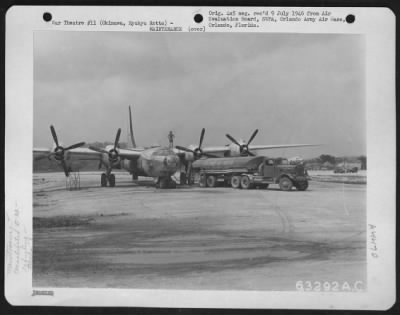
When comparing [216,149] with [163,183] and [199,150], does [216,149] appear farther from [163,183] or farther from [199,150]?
[163,183]

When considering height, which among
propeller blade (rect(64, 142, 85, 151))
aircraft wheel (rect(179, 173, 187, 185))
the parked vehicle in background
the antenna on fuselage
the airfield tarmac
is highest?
the antenna on fuselage

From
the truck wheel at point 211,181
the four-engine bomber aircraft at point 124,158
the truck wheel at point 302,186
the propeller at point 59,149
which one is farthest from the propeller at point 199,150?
the propeller at point 59,149

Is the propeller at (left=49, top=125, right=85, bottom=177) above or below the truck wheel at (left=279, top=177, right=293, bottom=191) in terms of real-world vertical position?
above

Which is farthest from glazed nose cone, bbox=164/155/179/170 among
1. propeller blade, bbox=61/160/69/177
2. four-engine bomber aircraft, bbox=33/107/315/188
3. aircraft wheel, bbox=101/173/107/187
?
propeller blade, bbox=61/160/69/177

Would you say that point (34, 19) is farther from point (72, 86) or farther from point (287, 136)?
point (287, 136)

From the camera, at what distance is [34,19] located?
2.57 m

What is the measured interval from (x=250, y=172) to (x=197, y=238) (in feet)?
2.37

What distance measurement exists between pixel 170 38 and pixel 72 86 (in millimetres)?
883

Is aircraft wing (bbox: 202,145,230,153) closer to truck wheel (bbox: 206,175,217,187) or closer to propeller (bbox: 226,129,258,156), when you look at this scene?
propeller (bbox: 226,129,258,156)

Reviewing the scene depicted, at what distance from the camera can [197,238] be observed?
2.59m

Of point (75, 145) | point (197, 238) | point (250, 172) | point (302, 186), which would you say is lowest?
point (197, 238)

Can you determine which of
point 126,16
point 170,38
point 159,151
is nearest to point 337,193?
point 159,151

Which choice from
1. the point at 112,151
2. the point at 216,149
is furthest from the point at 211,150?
the point at 112,151

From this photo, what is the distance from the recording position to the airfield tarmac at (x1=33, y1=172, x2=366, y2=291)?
252cm
